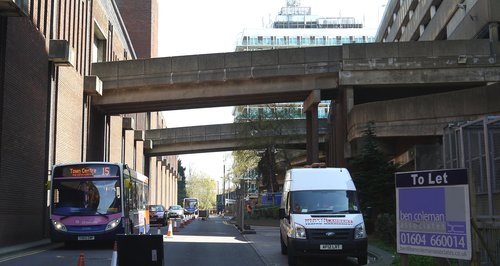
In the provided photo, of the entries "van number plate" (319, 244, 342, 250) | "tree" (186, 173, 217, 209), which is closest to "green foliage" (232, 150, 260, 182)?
"van number plate" (319, 244, 342, 250)

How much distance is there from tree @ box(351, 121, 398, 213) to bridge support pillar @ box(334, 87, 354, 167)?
22.0ft

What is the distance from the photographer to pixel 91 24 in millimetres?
34031

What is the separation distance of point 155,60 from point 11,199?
46.3ft

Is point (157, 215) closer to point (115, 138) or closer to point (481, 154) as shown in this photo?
point (115, 138)

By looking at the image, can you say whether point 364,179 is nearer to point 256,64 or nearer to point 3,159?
point 256,64

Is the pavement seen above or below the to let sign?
below

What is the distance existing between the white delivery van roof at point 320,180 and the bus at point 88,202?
21.2ft

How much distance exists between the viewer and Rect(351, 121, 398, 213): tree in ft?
80.9

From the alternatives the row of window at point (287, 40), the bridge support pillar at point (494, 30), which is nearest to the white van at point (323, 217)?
the bridge support pillar at point (494, 30)

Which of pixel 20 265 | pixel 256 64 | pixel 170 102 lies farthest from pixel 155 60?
pixel 20 265

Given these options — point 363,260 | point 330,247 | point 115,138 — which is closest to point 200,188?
point 115,138

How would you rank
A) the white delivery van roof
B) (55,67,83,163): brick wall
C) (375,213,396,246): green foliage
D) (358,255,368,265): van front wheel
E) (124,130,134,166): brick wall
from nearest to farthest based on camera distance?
(358,255,368,265): van front wheel
the white delivery van roof
(375,213,396,246): green foliage
(55,67,83,163): brick wall
(124,130,134,166): brick wall

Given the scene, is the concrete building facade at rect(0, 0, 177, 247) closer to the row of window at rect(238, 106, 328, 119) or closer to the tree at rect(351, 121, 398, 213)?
the tree at rect(351, 121, 398, 213)

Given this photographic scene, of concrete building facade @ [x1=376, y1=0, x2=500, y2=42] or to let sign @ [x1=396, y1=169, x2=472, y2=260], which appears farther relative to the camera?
concrete building facade @ [x1=376, y1=0, x2=500, y2=42]
